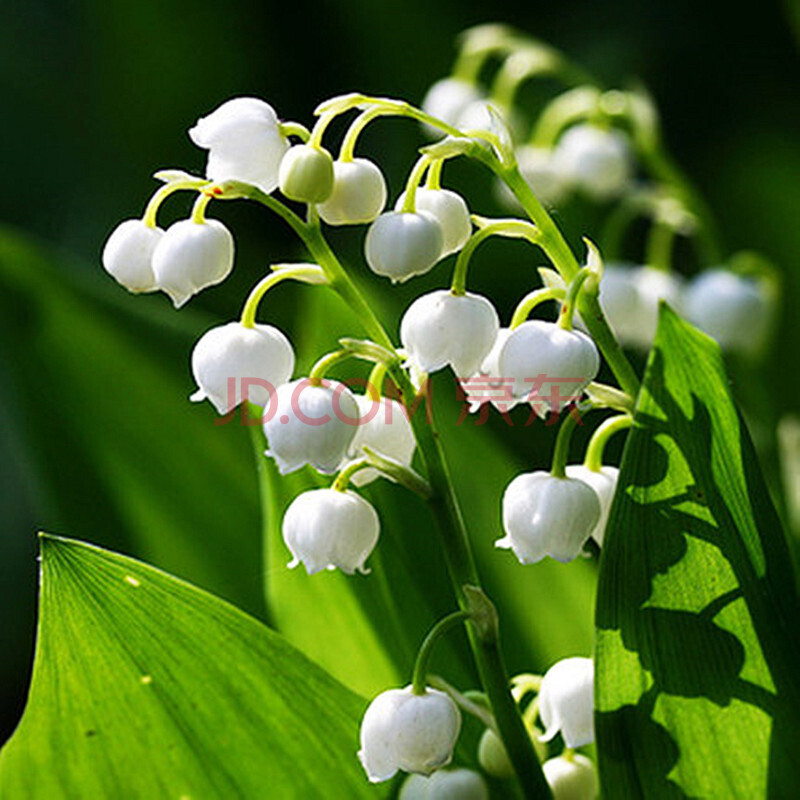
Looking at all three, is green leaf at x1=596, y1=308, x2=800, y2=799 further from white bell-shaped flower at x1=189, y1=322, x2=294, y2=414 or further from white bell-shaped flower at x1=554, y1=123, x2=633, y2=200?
white bell-shaped flower at x1=554, y1=123, x2=633, y2=200

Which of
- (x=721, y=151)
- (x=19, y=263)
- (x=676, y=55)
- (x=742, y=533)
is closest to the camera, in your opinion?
(x=742, y=533)

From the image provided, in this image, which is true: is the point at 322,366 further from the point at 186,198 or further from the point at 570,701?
the point at 186,198

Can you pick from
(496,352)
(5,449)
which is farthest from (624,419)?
(5,449)

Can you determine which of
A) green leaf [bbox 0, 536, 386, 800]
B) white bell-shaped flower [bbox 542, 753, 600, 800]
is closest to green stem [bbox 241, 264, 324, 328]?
green leaf [bbox 0, 536, 386, 800]

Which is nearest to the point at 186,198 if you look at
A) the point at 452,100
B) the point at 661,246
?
the point at 452,100

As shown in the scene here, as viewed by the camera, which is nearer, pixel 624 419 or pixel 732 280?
pixel 624 419

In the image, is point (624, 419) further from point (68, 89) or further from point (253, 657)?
point (68, 89)

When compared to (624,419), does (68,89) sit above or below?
above
